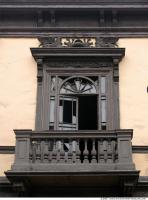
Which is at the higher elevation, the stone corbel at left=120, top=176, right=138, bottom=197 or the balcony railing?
the balcony railing

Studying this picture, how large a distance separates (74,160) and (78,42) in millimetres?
3928

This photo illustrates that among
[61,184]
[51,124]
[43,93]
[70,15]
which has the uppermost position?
[70,15]

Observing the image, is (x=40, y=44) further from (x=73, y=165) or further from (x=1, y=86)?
(x=73, y=165)

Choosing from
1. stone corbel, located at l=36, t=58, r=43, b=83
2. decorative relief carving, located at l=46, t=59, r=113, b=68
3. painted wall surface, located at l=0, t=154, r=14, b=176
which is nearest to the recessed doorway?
decorative relief carving, located at l=46, t=59, r=113, b=68

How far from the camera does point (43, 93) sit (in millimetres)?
14578

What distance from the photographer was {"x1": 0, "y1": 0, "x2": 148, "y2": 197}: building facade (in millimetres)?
12953

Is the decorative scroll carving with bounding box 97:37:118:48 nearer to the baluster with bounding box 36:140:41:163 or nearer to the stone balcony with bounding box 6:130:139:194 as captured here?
the stone balcony with bounding box 6:130:139:194

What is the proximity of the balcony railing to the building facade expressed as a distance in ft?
0.08

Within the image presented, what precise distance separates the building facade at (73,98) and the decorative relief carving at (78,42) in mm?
29

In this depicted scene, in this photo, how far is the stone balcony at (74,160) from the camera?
497 inches

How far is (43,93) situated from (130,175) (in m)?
3.58

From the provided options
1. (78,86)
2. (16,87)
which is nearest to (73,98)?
(78,86)

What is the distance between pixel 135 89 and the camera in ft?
48.1

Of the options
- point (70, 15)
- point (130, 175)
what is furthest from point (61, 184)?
point (70, 15)
